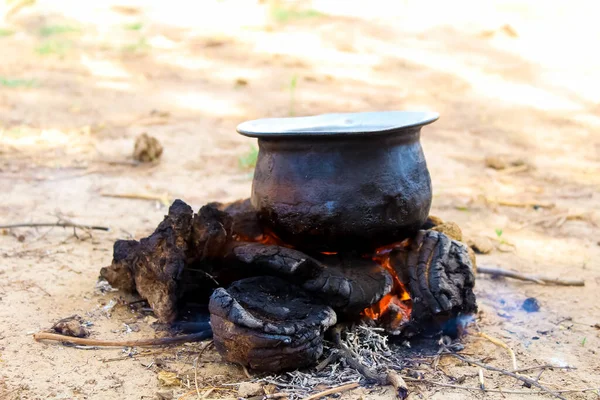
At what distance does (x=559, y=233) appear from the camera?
5.21 meters

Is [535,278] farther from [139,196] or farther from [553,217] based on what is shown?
[139,196]

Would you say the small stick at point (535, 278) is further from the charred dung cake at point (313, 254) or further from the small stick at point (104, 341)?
the small stick at point (104, 341)

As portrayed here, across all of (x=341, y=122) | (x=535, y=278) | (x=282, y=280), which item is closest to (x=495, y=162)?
(x=535, y=278)

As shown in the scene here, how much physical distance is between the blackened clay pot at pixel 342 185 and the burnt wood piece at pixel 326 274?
113 mm

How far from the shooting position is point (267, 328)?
273 cm

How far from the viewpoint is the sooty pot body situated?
9.94ft

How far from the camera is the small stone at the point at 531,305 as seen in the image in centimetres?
378

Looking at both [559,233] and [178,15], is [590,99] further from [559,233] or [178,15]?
[178,15]

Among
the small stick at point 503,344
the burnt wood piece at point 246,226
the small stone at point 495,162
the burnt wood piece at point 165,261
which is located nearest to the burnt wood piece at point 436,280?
the small stick at point 503,344

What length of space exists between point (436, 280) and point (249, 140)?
16.1ft

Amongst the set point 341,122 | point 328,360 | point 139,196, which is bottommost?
point 139,196

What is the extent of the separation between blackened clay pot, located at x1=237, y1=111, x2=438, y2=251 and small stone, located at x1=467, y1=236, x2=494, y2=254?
1.71m

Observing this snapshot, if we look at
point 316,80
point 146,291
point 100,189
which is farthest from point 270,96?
point 146,291

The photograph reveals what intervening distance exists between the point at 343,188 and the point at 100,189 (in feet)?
11.5
